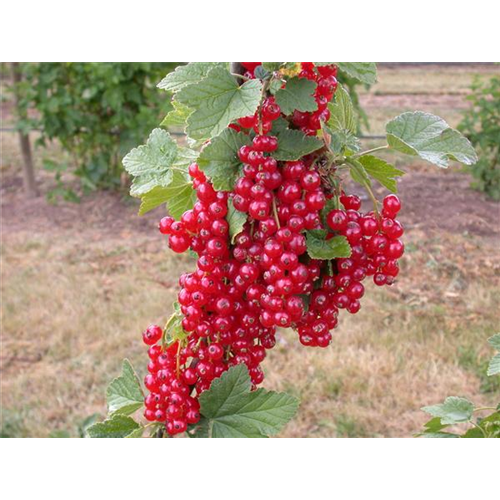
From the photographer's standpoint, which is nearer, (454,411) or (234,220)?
(234,220)

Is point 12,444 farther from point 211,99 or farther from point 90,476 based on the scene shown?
point 211,99

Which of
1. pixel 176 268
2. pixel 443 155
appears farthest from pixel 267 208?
pixel 176 268

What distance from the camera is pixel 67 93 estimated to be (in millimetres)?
5016

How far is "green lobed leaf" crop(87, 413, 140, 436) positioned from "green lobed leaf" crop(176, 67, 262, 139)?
1.41ft

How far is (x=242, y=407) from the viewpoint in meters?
0.93

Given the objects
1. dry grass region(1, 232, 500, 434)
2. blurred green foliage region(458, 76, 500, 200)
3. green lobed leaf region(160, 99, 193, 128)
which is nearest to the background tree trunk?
dry grass region(1, 232, 500, 434)

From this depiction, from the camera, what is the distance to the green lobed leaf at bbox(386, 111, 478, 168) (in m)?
0.85

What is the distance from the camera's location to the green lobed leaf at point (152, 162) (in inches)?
36.8

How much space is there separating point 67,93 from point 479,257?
10.9ft

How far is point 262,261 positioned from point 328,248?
0.09 metres

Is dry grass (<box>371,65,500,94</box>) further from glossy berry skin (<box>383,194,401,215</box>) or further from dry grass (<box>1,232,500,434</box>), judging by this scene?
glossy berry skin (<box>383,194,401,215</box>)

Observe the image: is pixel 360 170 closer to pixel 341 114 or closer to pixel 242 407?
pixel 341 114

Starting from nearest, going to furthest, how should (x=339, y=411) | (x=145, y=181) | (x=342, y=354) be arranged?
(x=145, y=181), (x=339, y=411), (x=342, y=354)

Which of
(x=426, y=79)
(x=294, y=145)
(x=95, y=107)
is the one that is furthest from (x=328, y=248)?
(x=426, y=79)
